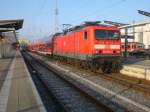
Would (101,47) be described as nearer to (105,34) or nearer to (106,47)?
(106,47)

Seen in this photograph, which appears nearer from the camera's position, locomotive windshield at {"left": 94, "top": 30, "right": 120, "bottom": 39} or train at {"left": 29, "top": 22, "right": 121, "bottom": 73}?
train at {"left": 29, "top": 22, "right": 121, "bottom": 73}

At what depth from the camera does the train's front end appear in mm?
23141

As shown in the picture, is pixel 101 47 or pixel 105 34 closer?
pixel 101 47

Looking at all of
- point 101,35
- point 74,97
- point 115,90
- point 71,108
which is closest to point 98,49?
point 101,35

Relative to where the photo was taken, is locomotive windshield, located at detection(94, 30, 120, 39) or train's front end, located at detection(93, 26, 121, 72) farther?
locomotive windshield, located at detection(94, 30, 120, 39)

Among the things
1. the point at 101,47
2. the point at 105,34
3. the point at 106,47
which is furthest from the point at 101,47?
the point at 105,34

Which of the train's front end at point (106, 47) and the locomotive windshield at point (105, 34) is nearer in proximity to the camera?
the train's front end at point (106, 47)

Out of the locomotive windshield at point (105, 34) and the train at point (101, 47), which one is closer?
the train at point (101, 47)

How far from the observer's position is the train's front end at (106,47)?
23141 mm

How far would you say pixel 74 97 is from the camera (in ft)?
46.3

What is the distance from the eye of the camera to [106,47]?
23250mm

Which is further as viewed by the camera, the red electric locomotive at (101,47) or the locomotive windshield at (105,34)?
the locomotive windshield at (105,34)

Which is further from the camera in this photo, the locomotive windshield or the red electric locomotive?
the locomotive windshield

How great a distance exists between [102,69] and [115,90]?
9.42m
